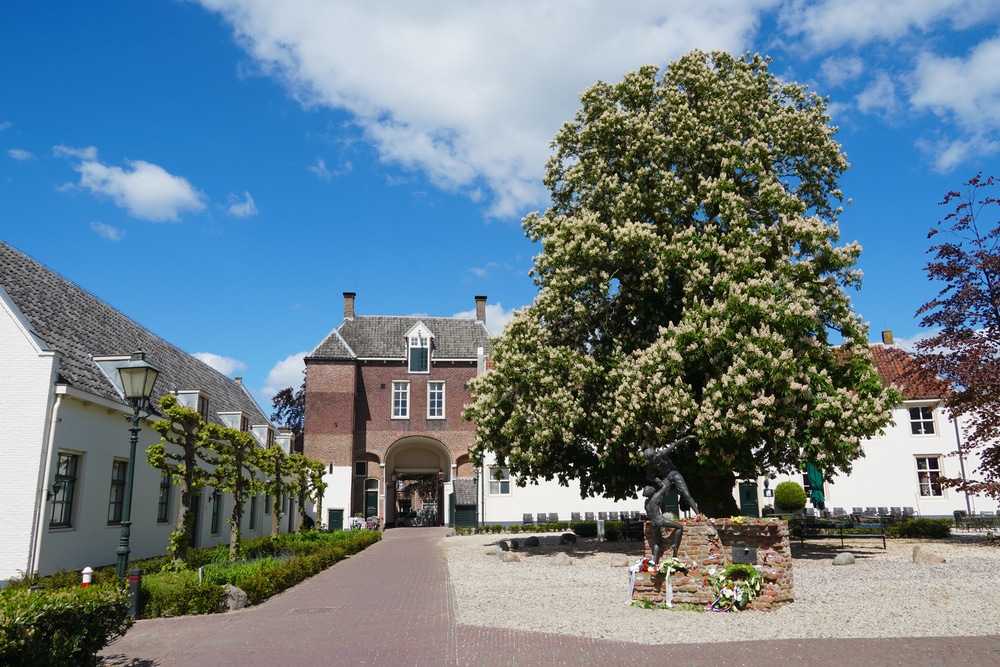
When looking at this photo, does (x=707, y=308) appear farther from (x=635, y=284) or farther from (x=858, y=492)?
(x=858, y=492)

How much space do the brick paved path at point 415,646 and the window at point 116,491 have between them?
27.3 feet

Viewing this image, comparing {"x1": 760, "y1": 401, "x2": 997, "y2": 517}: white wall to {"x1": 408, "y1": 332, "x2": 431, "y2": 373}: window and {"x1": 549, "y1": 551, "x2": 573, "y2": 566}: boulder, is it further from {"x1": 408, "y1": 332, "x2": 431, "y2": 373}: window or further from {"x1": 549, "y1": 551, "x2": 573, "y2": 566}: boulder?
{"x1": 408, "y1": 332, "x2": 431, "y2": 373}: window

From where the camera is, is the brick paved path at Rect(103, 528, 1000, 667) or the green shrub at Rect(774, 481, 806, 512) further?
the green shrub at Rect(774, 481, 806, 512)

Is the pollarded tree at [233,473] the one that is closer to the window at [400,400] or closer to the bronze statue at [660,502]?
the bronze statue at [660,502]

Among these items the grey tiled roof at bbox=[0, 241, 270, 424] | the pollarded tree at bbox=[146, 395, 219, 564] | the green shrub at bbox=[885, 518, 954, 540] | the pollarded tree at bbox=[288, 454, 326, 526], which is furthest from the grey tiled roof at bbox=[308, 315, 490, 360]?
the pollarded tree at bbox=[146, 395, 219, 564]

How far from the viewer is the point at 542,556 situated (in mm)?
22859

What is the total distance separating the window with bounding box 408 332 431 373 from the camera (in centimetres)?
4688

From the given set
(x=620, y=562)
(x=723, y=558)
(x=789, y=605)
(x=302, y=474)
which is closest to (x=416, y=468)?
(x=302, y=474)

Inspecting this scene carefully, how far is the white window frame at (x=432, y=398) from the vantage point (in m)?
46.3

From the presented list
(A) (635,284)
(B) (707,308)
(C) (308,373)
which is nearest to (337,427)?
(C) (308,373)

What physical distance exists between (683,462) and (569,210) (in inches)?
396

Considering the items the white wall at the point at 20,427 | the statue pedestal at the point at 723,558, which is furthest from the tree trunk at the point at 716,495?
the white wall at the point at 20,427

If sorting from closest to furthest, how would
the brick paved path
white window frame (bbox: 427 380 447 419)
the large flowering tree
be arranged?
the brick paved path
the large flowering tree
white window frame (bbox: 427 380 447 419)

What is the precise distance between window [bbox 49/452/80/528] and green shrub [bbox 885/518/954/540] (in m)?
28.9
